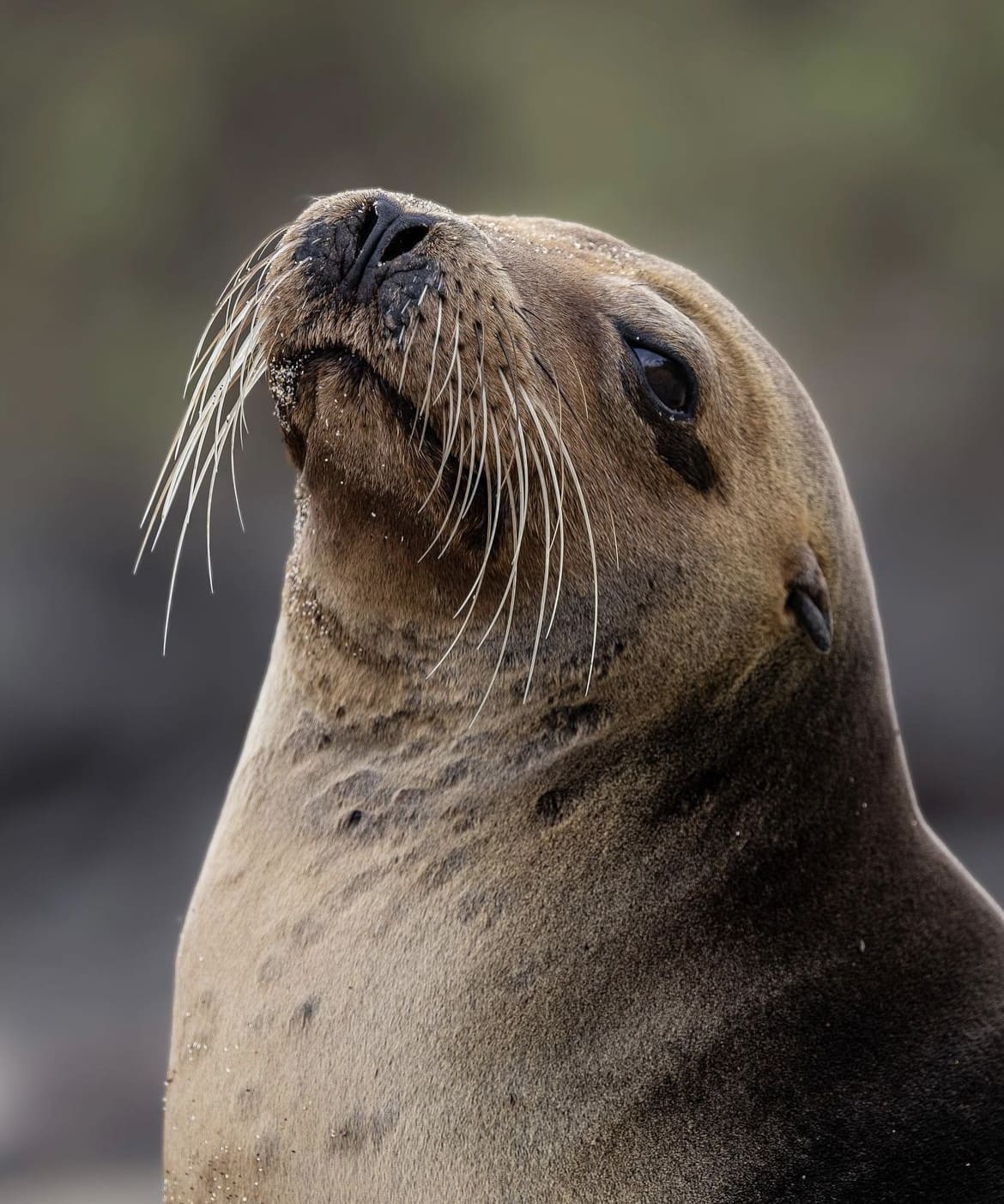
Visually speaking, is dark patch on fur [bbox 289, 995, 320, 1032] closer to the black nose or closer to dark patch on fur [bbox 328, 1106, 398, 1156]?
dark patch on fur [bbox 328, 1106, 398, 1156]

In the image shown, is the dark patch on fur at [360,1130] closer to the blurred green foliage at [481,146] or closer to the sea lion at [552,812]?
the sea lion at [552,812]

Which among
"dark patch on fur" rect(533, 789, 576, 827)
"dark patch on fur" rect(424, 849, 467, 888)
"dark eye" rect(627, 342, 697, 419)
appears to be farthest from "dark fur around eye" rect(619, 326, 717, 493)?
"dark patch on fur" rect(424, 849, 467, 888)

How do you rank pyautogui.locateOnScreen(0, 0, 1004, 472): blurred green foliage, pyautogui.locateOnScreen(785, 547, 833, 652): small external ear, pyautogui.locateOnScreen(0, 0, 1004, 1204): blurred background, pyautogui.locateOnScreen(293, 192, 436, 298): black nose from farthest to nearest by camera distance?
pyautogui.locateOnScreen(0, 0, 1004, 472): blurred green foliage, pyautogui.locateOnScreen(0, 0, 1004, 1204): blurred background, pyautogui.locateOnScreen(785, 547, 833, 652): small external ear, pyautogui.locateOnScreen(293, 192, 436, 298): black nose

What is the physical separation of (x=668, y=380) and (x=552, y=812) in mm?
819

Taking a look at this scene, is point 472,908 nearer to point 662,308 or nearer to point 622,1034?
point 622,1034

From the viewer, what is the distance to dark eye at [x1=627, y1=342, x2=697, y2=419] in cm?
284

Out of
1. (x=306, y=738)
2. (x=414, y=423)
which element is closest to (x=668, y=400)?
(x=414, y=423)

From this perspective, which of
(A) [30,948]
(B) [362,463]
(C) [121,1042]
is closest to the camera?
(B) [362,463]

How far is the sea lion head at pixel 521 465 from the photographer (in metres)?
2.62

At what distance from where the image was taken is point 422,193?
1106cm

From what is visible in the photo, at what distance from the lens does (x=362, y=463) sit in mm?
2668

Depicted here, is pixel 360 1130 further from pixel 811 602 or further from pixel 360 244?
pixel 360 244

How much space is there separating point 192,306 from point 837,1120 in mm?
9443

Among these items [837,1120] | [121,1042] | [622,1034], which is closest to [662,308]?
[622,1034]
